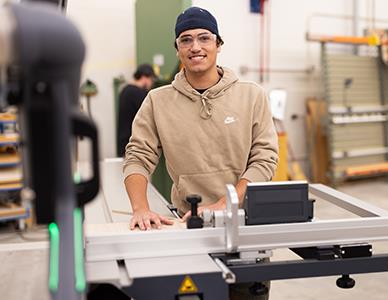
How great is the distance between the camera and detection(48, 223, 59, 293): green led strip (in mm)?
694

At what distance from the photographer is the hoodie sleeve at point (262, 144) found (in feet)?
5.30

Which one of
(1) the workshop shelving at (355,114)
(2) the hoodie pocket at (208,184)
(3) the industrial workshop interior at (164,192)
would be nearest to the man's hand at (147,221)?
(3) the industrial workshop interior at (164,192)

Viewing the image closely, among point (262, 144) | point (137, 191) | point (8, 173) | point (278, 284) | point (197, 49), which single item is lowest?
point (278, 284)

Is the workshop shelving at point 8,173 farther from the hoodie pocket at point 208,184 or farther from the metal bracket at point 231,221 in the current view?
the metal bracket at point 231,221

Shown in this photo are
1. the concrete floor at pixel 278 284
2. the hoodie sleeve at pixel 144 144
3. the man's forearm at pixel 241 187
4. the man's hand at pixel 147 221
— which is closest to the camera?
the man's hand at pixel 147 221

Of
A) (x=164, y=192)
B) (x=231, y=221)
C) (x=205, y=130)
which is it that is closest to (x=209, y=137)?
(x=205, y=130)

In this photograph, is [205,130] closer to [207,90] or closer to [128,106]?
[207,90]

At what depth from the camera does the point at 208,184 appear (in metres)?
1.61

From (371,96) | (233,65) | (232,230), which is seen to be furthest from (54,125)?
(371,96)

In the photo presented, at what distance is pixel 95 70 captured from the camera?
538 centimetres

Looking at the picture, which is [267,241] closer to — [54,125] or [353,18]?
[54,125]

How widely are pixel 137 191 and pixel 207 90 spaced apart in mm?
385

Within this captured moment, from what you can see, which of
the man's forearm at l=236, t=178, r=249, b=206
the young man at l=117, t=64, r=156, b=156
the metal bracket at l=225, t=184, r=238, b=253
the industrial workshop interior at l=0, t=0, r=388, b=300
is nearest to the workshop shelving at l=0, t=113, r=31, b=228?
the industrial workshop interior at l=0, t=0, r=388, b=300

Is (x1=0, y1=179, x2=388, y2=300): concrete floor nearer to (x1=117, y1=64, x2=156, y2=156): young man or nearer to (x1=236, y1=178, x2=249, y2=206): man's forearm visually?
(x1=117, y1=64, x2=156, y2=156): young man
